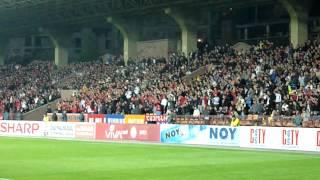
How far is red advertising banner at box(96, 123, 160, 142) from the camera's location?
35.8 metres

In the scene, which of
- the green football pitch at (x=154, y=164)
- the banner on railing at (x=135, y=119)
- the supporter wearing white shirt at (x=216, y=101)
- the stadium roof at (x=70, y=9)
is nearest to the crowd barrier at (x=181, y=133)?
the green football pitch at (x=154, y=164)

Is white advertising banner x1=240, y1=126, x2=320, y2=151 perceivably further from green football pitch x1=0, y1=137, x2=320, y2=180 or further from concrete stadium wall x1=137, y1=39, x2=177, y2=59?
concrete stadium wall x1=137, y1=39, x2=177, y2=59

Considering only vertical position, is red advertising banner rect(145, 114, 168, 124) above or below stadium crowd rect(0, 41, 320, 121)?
below

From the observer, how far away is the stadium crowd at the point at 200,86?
35.7 m

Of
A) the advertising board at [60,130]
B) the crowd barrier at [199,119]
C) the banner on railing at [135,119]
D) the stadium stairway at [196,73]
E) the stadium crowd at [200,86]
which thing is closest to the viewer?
the crowd barrier at [199,119]

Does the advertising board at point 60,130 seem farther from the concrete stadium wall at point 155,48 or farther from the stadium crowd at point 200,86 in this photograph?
the concrete stadium wall at point 155,48

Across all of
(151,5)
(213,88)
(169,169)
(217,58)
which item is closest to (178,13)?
(151,5)

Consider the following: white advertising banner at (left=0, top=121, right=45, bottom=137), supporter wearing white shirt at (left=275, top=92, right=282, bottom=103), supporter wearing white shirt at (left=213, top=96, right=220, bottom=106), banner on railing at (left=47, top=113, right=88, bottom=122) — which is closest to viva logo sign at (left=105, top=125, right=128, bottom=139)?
supporter wearing white shirt at (left=213, top=96, right=220, bottom=106)

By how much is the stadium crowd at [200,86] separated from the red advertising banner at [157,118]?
0.60 metres

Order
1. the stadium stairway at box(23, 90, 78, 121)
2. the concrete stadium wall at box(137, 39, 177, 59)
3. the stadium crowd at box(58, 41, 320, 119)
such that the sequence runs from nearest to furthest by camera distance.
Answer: the stadium crowd at box(58, 41, 320, 119) < the stadium stairway at box(23, 90, 78, 121) < the concrete stadium wall at box(137, 39, 177, 59)

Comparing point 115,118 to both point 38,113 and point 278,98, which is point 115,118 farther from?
point 38,113

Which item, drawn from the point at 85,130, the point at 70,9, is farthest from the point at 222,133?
the point at 70,9

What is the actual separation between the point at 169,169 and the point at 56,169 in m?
3.40

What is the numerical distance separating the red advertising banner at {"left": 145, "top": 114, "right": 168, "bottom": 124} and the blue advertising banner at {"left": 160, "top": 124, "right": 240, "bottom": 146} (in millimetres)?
3994
